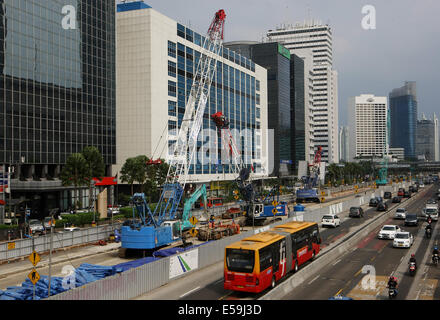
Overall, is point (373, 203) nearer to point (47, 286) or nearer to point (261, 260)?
point (261, 260)

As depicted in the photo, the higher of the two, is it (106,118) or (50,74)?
(50,74)

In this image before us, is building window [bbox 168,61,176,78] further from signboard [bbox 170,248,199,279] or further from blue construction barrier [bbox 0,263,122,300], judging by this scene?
blue construction barrier [bbox 0,263,122,300]

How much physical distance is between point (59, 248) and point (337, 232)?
111 feet

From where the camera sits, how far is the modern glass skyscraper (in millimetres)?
69688

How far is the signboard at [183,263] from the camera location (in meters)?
30.3

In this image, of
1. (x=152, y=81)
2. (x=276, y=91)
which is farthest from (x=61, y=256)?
(x=276, y=91)

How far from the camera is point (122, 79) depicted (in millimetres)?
97750

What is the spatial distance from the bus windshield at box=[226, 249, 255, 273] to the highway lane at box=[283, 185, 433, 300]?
121 inches

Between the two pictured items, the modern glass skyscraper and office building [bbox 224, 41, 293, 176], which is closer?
the modern glass skyscraper

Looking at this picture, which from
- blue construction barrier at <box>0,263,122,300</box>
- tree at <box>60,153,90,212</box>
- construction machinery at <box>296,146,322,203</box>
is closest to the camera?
blue construction barrier at <box>0,263,122,300</box>

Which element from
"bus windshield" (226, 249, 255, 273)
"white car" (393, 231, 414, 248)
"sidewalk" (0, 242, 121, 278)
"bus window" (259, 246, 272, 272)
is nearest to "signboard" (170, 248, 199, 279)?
"bus windshield" (226, 249, 255, 273)

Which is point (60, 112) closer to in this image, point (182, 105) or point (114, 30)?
point (114, 30)

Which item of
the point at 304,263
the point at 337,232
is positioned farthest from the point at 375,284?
the point at 337,232

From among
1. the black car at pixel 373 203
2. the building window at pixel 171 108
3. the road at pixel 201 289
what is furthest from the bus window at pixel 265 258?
the building window at pixel 171 108
